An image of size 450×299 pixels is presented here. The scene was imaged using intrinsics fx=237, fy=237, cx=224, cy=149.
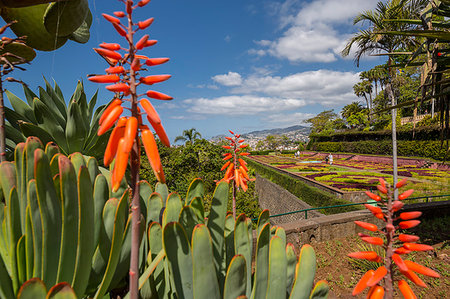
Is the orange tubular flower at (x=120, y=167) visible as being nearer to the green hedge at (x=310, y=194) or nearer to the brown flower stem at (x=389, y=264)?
the brown flower stem at (x=389, y=264)

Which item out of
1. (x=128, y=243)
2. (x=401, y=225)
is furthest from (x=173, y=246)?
(x=401, y=225)

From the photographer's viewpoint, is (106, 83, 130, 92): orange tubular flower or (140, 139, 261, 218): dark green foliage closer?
(106, 83, 130, 92): orange tubular flower

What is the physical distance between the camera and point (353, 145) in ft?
103

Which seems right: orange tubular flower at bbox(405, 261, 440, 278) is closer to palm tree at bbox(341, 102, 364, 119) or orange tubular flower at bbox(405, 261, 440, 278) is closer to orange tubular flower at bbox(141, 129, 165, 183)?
orange tubular flower at bbox(141, 129, 165, 183)

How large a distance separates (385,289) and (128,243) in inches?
41.3

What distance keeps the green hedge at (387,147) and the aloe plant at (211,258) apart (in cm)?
1953

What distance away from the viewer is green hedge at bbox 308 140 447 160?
19594 mm

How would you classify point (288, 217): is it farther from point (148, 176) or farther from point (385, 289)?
point (385, 289)

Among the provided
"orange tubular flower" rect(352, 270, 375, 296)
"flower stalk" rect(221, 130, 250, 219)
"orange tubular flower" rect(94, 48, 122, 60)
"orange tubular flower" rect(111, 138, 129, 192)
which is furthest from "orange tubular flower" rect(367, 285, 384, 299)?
"flower stalk" rect(221, 130, 250, 219)

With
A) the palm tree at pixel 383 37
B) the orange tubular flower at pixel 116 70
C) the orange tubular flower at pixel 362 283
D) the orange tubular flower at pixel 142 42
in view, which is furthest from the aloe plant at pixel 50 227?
the palm tree at pixel 383 37

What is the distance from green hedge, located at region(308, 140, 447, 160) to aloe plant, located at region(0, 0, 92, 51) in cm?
2020

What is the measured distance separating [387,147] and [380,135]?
245 centimetres

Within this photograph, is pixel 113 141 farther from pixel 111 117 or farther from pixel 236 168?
pixel 236 168

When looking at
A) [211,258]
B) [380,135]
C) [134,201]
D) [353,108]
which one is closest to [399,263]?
[211,258]
